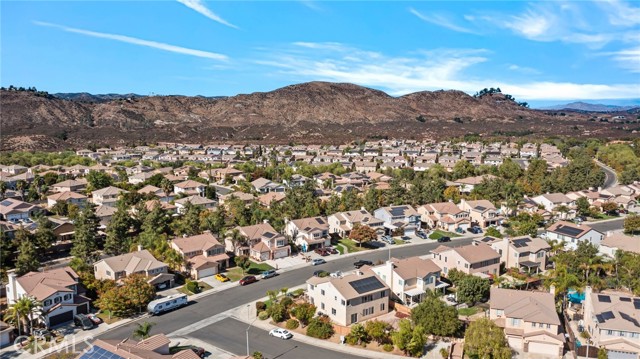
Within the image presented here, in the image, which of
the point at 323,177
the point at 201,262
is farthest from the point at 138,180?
the point at 201,262

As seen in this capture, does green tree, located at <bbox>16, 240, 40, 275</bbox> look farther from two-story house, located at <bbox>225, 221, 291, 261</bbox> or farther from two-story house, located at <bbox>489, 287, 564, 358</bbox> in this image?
two-story house, located at <bbox>489, 287, 564, 358</bbox>

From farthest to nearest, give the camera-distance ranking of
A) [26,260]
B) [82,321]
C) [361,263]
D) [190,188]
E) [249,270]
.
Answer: [190,188], [361,263], [249,270], [26,260], [82,321]

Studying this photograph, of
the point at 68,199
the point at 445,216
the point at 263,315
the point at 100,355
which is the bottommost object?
the point at 263,315

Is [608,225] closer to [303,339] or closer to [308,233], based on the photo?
[308,233]

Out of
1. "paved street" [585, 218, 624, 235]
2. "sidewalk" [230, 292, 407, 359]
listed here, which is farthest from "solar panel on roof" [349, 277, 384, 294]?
"paved street" [585, 218, 624, 235]

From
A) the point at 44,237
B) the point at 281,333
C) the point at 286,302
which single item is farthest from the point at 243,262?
the point at 44,237

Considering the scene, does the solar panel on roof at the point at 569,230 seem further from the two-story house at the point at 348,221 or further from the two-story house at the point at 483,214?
the two-story house at the point at 348,221
